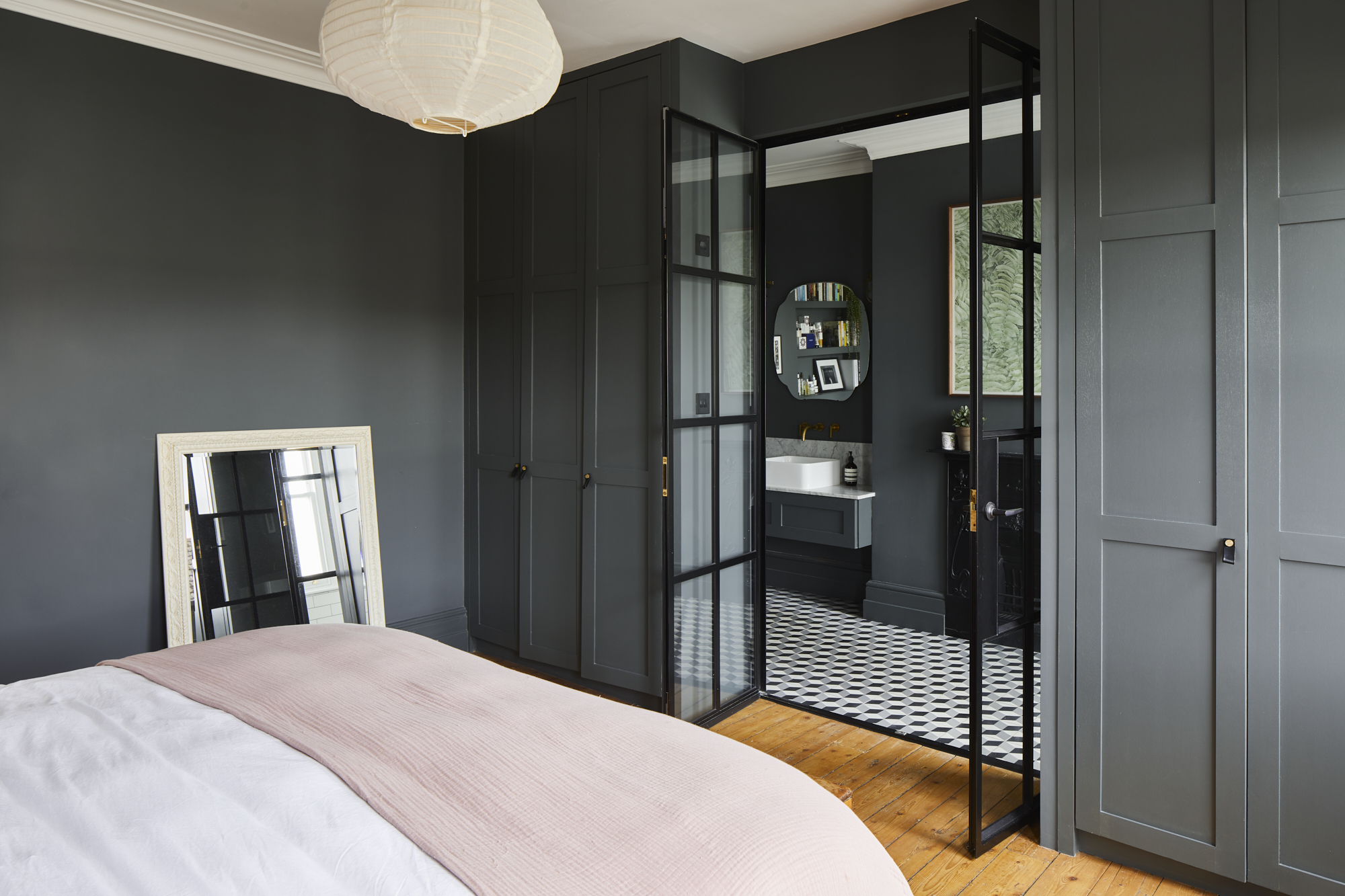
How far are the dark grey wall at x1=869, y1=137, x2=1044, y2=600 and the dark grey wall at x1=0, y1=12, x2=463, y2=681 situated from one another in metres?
2.54

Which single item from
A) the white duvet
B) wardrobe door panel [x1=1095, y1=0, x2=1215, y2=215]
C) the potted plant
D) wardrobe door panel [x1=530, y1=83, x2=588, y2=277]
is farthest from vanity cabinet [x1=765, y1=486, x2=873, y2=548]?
the white duvet

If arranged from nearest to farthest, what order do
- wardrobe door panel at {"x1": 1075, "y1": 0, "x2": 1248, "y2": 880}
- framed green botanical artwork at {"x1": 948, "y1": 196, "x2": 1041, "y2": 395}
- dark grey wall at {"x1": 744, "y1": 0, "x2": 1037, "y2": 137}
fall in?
wardrobe door panel at {"x1": 1075, "y1": 0, "x2": 1248, "y2": 880} → dark grey wall at {"x1": 744, "y1": 0, "x2": 1037, "y2": 137} → framed green botanical artwork at {"x1": 948, "y1": 196, "x2": 1041, "y2": 395}

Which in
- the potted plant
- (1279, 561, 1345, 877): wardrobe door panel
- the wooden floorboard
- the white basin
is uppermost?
the potted plant

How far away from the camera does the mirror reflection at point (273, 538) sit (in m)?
3.37

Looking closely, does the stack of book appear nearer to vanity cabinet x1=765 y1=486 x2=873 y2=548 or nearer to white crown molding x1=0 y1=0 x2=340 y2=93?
vanity cabinet x1=765 y1=486 x2=873 y2=548

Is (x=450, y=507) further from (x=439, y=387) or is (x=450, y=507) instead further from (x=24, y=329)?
(x=24, y=329)

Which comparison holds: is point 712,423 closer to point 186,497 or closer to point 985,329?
point 985,329

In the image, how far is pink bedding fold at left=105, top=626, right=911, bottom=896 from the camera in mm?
1154

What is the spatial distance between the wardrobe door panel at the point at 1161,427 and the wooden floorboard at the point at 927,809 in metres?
0.15

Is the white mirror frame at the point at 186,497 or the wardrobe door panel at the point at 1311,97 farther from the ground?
the wardrobe door panel at the point at 1311,97

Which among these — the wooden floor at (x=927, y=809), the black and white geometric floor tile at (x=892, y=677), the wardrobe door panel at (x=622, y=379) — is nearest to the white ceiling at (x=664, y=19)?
the wardrobe door panel at (x=622, y=379)

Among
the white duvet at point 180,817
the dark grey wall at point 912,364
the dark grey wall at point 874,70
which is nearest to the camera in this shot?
the white duvet at point 180,817

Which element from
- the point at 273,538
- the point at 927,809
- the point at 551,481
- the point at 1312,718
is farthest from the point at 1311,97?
the point at 273,538

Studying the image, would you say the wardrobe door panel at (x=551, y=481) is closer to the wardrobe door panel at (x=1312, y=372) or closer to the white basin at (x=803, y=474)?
the white basin at (x=803, y=474)
